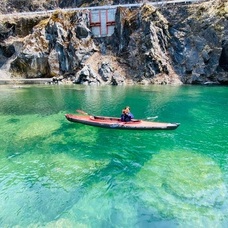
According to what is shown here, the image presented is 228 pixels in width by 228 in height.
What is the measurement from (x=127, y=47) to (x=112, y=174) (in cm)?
6143

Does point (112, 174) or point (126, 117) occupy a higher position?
point (126, 117)

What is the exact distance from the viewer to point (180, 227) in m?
12.1

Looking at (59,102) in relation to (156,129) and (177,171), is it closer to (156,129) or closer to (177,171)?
(156,129)

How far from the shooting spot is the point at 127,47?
240 ft

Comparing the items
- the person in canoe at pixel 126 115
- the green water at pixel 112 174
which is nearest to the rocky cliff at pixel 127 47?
the green water at pixel 112 174

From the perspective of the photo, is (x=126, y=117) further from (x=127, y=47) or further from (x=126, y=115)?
(x=127, y=47)

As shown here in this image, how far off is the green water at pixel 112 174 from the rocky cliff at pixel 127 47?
37.3 m

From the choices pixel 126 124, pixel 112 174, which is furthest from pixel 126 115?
pixel 112 174

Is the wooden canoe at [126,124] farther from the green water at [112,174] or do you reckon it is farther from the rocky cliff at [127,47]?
the rocky cliff at [127,47]

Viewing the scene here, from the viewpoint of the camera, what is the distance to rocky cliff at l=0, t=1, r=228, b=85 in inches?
2512

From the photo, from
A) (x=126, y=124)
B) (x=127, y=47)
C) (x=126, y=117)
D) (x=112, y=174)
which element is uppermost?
(x=127, y=47)

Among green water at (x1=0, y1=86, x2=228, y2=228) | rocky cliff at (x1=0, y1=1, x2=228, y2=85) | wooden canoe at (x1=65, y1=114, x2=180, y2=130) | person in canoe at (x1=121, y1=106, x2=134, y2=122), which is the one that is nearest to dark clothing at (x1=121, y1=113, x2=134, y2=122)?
person in canoe at (x1=121, y1=106, x2=134, y2=122)

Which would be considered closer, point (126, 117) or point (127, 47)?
point (126, 117)

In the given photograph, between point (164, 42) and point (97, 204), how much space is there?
209ft
